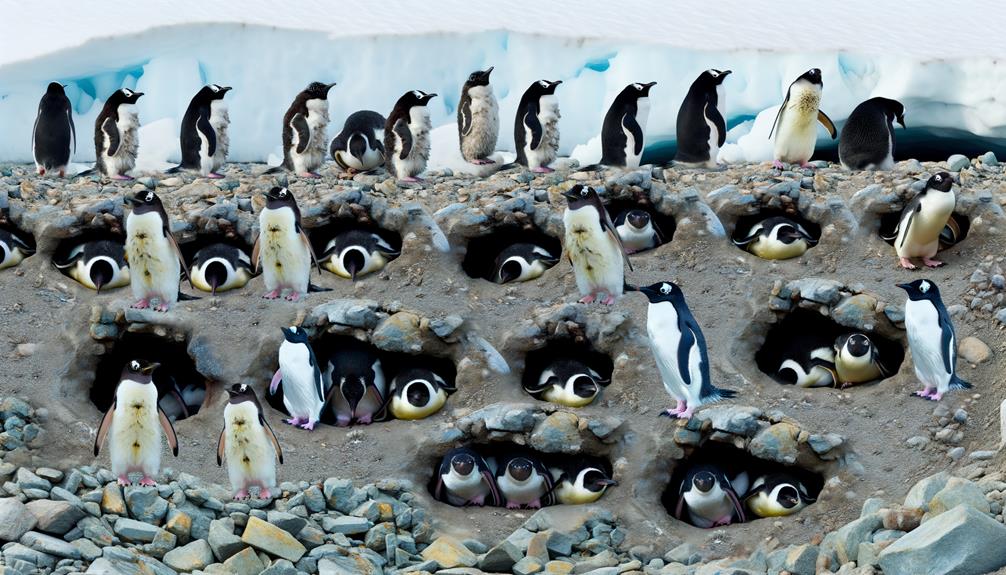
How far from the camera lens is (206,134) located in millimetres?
13039

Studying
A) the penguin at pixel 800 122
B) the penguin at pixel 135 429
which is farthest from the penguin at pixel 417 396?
the penguin at pixel 800 122

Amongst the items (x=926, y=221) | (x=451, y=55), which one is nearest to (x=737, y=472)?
(x=926, y=221)

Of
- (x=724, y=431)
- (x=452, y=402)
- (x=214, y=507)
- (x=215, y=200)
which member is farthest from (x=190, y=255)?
(x=724, y=431)

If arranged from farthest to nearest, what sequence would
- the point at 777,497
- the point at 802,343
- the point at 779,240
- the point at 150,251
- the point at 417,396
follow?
the point at 779,240 → the point at 802,343 → the point at 150,251 → the point at 417,396 → the point at 777,497

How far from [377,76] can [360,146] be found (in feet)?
8.10

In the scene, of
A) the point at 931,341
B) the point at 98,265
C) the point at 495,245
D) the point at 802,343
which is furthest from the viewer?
the point at 495,245

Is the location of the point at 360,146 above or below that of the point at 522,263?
above

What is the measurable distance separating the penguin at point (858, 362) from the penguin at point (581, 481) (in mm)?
1722

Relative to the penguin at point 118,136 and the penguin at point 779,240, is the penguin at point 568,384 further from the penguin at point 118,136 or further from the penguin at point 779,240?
the penguin at point 118,136

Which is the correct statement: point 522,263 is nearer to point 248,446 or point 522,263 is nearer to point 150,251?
point 150,251

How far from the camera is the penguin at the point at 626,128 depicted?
507 inches

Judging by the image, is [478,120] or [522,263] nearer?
[522,263]

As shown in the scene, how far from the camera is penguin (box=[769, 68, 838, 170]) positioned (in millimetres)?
12594

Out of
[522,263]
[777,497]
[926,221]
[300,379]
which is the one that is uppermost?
[926,221]
